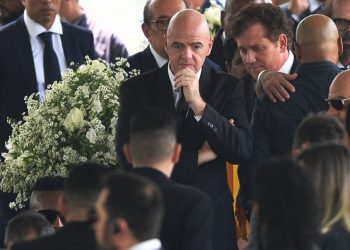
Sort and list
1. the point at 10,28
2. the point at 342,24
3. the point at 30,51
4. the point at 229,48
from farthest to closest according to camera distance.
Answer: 1. the point at 10,28
2. the point at 30,51
3. the point at 342,24
4. the point at 229,48

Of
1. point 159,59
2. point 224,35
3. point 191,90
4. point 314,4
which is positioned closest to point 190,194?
point 191,90

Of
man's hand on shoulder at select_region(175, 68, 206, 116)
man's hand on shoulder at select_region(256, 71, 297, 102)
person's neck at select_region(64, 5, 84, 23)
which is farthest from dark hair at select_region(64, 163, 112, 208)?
person's neck at select_region(64, 5, 84, 23)

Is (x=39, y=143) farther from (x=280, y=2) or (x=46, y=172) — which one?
(x=280, y=2)

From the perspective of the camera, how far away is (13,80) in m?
10.6

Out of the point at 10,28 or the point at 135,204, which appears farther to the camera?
A: the point at 10,28

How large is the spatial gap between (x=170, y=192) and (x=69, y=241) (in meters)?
0.66

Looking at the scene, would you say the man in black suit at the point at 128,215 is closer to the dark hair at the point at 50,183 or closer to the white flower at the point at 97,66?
the dark hair at the point at 50,183

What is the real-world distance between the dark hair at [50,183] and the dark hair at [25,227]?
1.69 m

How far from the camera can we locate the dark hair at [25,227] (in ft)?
23.0

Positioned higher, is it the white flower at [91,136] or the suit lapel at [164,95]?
the suit lapel at [164,95]

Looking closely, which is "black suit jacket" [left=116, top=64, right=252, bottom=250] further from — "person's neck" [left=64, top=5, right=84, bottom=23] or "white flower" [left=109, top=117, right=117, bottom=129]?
"person's neck" [left=64, top=5, right=84, bottom=23]

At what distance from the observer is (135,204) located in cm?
585

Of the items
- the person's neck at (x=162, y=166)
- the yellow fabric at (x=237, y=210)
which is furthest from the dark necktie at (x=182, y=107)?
the person's neck at (x=162, y=166)

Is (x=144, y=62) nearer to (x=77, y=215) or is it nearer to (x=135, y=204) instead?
(x=77, y=215)
